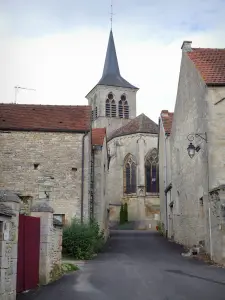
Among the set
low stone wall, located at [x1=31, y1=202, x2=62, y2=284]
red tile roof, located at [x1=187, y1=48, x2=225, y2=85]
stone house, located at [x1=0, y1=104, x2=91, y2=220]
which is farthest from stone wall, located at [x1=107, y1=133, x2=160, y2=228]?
low stone wall, located at [x1=31, y1=202, x2=62, y2=284]

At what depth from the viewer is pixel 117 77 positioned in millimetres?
62469

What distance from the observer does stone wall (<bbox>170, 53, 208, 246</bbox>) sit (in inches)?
732

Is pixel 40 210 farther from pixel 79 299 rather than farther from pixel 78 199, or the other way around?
pixel 78 199

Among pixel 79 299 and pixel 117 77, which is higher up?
pixel 117 77

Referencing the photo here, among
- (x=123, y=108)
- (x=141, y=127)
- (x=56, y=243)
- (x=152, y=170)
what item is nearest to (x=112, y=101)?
(x=123, y=108)

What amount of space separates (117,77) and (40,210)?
173ft

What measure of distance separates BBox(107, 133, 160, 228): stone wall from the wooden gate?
33.0 meters

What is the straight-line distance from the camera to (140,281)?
1150 cm

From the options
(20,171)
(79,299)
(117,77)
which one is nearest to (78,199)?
(20,171)

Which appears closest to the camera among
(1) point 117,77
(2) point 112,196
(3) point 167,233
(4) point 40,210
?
(4) point 40,210

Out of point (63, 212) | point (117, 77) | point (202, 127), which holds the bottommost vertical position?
point (63, 212)

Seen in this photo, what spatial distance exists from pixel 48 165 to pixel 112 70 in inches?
1721

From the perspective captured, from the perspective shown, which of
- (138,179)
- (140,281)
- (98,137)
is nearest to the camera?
(140,281)

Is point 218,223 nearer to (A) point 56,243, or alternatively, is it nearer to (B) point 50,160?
(A) point 56,243
